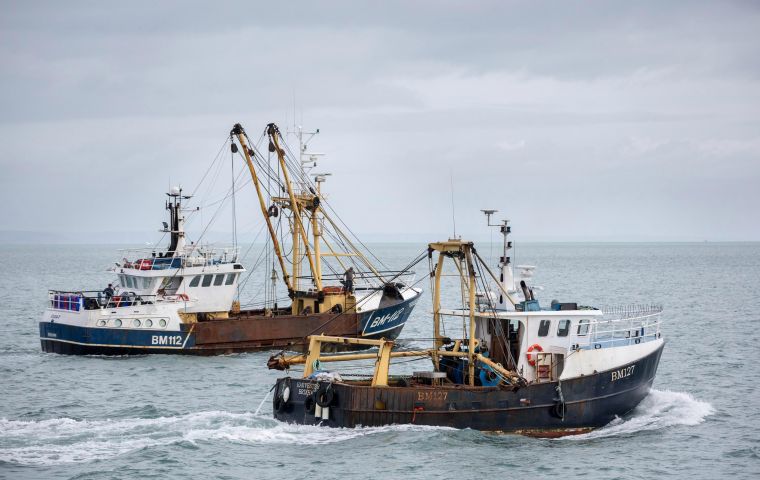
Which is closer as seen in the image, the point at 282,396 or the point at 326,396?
the point at 326,396

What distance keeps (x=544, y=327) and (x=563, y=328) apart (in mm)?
531

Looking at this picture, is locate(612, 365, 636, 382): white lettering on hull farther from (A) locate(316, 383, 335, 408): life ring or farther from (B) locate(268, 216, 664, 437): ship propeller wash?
(A) locate(316, 383, 335, 408): life ring

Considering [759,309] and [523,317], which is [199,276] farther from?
[759,309]

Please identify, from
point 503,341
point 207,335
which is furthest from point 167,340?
point 503,341

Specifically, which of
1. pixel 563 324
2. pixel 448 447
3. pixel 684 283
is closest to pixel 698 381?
pixel 563 324

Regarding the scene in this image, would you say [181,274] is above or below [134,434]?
above

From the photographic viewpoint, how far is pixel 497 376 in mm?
27891

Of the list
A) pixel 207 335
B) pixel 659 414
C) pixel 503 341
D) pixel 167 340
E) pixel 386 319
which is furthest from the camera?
pixel 386 319

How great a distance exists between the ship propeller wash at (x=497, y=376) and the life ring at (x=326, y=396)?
0.03 m

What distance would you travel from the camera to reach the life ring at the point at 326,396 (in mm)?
26766

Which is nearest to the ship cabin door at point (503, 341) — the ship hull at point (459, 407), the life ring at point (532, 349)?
the life ring at point (532, 349)

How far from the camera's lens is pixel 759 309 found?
217 ft

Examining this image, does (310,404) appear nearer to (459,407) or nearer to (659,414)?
(459,407)

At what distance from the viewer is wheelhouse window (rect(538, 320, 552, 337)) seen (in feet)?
93.1
